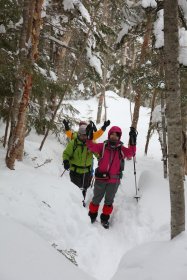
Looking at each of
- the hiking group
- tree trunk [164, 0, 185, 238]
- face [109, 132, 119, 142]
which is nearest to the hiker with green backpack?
the hiking group

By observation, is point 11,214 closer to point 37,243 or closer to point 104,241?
point 37,243

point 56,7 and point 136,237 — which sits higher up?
point 56,7

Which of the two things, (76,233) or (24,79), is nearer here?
(76,233)

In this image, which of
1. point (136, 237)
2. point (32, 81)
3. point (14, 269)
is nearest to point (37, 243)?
point (14, 269)

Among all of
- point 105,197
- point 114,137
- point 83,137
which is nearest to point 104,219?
point 105,197

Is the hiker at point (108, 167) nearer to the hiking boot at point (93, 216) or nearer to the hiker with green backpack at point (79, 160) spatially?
the hiking boot at point (93, 216)

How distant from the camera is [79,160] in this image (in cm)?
931

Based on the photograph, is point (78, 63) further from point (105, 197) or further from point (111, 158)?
point (105, 197)

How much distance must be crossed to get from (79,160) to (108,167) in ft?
4.23

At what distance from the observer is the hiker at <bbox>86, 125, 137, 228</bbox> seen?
8248 millimetres

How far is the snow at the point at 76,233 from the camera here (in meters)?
3.79

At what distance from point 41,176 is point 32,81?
2238 mm

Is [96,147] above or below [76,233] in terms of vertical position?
above

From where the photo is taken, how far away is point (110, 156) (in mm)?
8289
